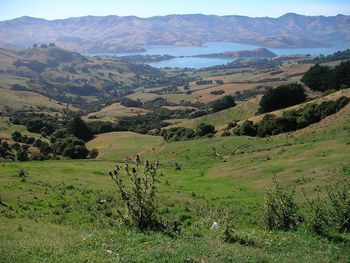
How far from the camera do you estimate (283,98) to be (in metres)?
87.2

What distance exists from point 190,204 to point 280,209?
11.3 meters

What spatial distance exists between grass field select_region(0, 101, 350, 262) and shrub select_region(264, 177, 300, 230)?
116cm

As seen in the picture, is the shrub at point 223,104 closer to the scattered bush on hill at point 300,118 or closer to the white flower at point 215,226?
the scattered bush on hill at point 300,118

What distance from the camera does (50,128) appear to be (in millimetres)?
111688

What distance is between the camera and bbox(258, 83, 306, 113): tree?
8675 centimetres

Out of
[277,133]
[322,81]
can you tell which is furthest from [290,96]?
[277,133]

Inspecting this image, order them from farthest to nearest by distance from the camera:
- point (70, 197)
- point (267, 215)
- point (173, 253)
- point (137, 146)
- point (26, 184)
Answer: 1. point (137, 146)
2. point (26, 184)
3. point (70, 197)
4. point (267, 215)
5. point (173, 253)

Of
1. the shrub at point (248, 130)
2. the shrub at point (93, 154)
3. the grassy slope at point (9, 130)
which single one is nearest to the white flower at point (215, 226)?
the shrub at point (248, 130)

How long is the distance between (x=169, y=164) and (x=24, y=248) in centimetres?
3827

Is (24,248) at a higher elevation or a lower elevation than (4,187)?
higher

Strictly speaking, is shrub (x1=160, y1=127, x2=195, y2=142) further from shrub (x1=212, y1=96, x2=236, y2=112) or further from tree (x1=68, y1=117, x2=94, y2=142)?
shrub (x1=212, y1=96, x2=236, y2=112)

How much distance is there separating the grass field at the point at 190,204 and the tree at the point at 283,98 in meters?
31.3

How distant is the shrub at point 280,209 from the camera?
18.5 m

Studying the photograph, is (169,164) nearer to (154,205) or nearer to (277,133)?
(277,133)
